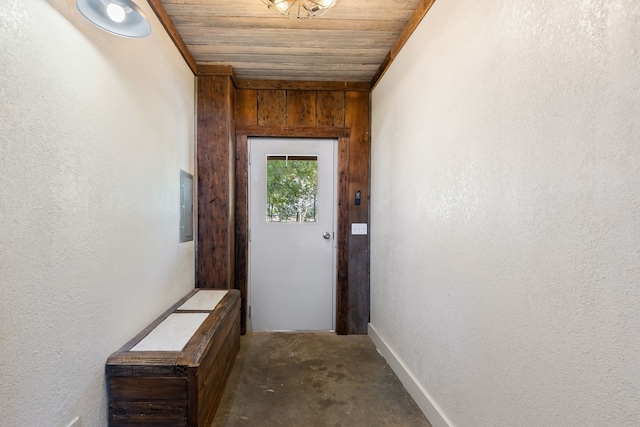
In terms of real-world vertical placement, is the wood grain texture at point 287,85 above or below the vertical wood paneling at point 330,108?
above

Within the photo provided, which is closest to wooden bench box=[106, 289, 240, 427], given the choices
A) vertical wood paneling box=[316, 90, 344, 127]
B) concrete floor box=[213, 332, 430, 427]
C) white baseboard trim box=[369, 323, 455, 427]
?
concrete floor box=[213, 332, 430, 427]

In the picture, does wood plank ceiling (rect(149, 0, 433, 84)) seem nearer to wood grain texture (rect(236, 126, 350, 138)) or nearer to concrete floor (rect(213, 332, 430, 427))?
wood grain texture (rect(236, 126, 350, 138))

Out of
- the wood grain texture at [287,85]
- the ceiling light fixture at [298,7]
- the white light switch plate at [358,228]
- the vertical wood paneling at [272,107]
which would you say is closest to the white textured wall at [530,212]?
the ceiling light fixture at [298,7]

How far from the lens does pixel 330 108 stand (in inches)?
121

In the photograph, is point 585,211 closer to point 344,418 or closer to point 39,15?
point 344,418

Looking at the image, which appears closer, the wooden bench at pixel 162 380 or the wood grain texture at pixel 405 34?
the wooden bench at pixel 162 380

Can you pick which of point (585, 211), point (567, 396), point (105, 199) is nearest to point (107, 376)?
point (105, 199)

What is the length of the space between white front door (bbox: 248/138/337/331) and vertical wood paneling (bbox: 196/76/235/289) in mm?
398

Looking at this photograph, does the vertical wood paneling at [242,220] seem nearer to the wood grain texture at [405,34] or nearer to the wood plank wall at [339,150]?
the wood plank wall at [339,150]

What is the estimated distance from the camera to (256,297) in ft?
10.2

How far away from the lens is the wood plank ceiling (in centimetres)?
196

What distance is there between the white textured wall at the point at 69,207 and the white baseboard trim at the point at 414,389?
5.36 feet

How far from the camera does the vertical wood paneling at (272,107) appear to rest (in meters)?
3.03

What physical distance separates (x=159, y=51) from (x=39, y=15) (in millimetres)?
1024
